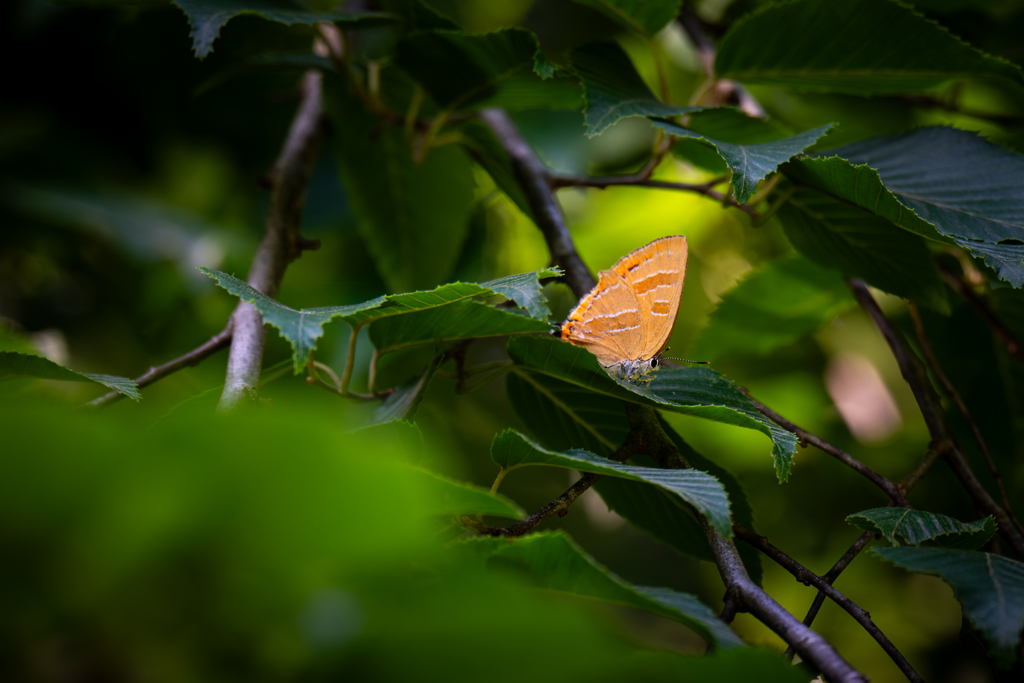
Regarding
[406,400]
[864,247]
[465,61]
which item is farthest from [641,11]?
[406,400]

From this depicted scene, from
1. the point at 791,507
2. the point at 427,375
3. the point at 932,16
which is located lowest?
the point at 791,507

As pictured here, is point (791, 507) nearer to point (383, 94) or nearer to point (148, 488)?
point (383, 94)

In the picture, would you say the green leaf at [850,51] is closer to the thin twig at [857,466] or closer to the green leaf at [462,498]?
the thin twig at [857,466]

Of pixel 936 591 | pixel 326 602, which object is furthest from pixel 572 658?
pixel 936 591

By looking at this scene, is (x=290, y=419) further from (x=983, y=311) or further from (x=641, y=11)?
(x=983, y=311)

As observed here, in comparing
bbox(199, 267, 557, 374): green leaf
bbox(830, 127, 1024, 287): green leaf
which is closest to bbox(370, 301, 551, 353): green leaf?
bbox(199, 267, 557, 374): green leaf

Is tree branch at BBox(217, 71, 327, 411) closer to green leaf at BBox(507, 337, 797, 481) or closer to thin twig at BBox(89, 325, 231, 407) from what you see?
thin twig at BBox(89, 325, 231, 407)
